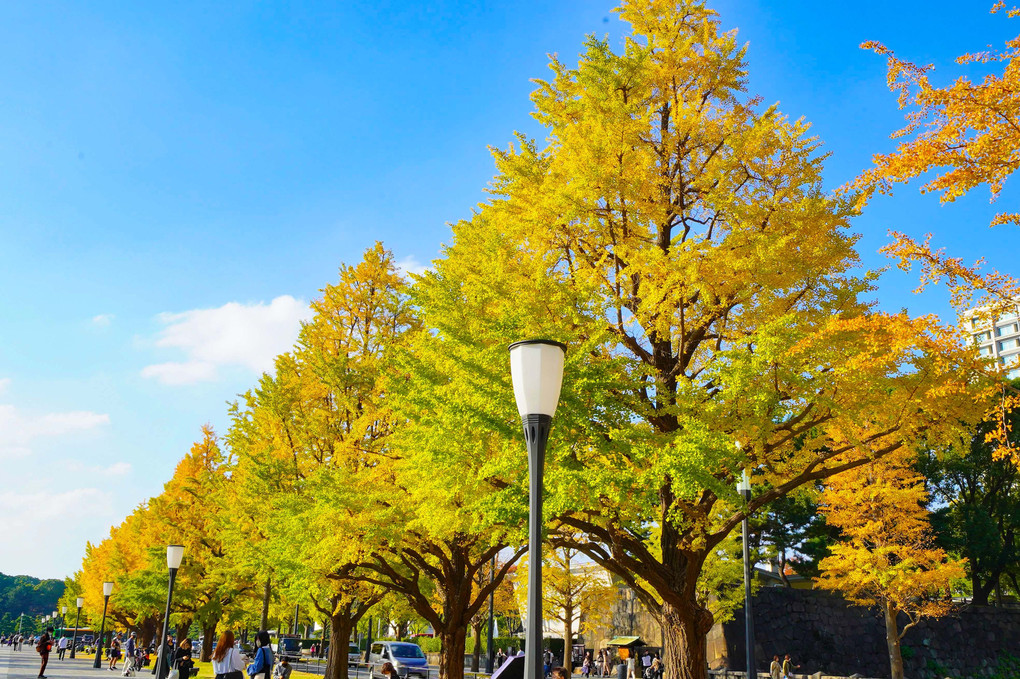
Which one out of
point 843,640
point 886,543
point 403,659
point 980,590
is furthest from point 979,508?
point 403,659

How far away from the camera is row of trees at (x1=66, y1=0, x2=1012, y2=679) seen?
38.0ft

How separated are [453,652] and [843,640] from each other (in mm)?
30154

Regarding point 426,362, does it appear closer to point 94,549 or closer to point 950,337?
point 950,337

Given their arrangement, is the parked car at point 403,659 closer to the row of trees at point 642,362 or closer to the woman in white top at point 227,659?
the row of trees at point 642,362

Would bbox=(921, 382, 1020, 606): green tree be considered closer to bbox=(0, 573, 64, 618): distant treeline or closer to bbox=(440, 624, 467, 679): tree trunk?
bbox=(440, 624, 467, 679): tree trunk

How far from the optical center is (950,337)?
11055mm

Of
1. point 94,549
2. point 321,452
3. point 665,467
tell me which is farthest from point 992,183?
point 94,549

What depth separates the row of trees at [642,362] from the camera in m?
11.6

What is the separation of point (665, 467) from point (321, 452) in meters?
13.4

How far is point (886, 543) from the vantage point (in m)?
31.8

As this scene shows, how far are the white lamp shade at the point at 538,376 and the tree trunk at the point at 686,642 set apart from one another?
8.69 meters

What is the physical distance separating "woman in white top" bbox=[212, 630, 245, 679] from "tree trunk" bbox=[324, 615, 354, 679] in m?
9.51

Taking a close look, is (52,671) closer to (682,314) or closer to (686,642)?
(686,642)

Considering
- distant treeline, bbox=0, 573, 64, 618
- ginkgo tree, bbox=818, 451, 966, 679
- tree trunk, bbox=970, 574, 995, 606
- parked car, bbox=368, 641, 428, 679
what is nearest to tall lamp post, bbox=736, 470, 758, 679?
ginkgo tree, bbox=818, 451, 966, 679
